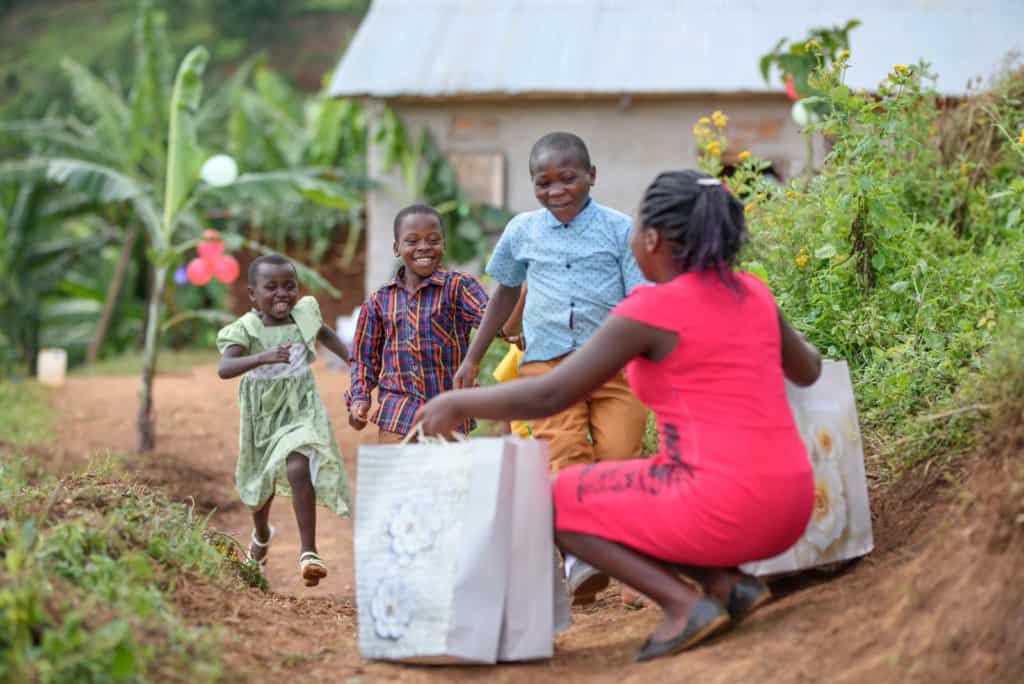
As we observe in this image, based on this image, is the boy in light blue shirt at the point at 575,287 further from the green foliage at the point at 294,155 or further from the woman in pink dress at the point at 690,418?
the green foliage at the point at 294,155

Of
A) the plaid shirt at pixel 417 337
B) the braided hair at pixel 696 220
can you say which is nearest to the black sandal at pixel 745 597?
the braided hair at pixel 696 220

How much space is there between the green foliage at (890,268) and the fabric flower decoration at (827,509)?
1.30 feet

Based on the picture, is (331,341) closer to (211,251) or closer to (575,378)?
(575,378)

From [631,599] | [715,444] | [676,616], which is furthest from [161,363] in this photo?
[715,444]

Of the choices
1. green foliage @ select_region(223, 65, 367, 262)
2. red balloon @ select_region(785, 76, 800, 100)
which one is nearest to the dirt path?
red balloon @ select_region(785, 76, 800, 100)

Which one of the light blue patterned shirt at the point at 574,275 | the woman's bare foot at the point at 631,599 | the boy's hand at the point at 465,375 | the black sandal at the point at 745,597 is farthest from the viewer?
the boy's hand at the point at 465,375

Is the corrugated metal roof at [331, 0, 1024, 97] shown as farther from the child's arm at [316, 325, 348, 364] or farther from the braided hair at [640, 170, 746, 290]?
the braided hair at [640, 170, 746, 290]

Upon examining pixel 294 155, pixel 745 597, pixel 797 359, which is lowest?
pixel 745 597

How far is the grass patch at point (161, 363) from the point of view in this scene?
45.1 feet

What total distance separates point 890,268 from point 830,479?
1.90 m

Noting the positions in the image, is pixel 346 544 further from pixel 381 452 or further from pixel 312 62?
pixel 312 62

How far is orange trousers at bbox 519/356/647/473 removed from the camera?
171 inches

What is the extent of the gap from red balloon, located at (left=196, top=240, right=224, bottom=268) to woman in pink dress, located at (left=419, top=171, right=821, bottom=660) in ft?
24.3

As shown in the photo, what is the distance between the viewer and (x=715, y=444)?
323 cm
